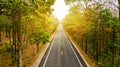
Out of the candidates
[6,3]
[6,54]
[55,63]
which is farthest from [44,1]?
[6,54]

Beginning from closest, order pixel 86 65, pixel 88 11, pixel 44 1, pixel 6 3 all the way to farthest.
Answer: pixel 6 3 → pixel 44 1 → pixel 86 65 → pixel 88 11

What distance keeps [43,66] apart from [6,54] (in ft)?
45.8

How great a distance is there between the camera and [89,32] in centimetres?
Result: 3619

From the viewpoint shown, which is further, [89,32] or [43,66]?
[89,32]

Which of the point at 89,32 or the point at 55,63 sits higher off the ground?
the point at 89,32

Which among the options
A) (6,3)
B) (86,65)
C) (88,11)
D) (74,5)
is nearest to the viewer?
(6,3)

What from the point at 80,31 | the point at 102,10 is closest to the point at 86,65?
the point at 102,10

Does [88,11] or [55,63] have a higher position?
[88,11]

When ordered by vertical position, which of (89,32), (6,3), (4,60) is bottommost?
(4,60)

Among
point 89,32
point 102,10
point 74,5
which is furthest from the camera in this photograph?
point 74,5

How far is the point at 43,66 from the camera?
29.2 metres

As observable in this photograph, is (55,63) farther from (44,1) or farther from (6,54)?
(44,1)

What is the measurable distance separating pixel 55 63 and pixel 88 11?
32.5ft

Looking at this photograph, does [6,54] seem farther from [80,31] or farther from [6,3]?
[6,3]
